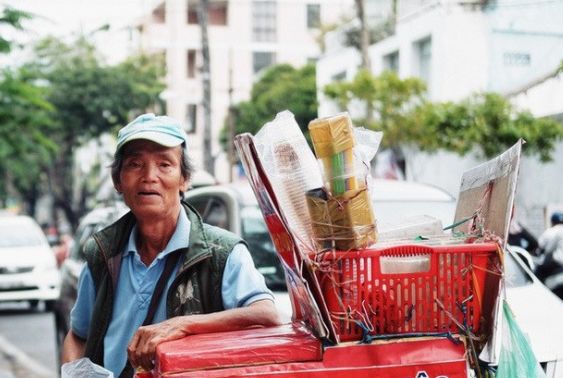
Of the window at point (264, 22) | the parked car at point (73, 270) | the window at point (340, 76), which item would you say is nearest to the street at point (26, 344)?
the parked car at point (73, 270)

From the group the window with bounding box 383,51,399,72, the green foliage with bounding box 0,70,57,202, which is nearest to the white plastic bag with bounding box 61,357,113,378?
the green foliage with bounding box 0,70,57,202

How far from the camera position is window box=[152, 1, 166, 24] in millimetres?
54594

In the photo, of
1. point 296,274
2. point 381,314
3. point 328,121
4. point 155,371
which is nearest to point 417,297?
point 381,314

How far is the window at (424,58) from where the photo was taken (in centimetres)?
2535

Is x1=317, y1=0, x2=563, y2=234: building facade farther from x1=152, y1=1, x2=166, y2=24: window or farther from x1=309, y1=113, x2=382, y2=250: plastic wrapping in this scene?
x1=152, y1=1, x2=166, y2=24: window

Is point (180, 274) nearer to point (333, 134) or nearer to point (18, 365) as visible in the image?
point (333, 134)

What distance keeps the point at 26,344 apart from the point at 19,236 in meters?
5.61

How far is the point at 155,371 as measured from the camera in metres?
2.81

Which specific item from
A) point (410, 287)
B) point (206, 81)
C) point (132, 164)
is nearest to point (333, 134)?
point (410, 287)

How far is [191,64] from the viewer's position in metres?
55.0

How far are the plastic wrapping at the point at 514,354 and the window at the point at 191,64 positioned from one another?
170 ft

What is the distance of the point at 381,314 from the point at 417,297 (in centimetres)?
12

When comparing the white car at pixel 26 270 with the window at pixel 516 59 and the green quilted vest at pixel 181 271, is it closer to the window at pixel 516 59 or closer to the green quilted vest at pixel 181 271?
the window at pixel 516 59

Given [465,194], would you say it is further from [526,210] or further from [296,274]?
[526,210]
